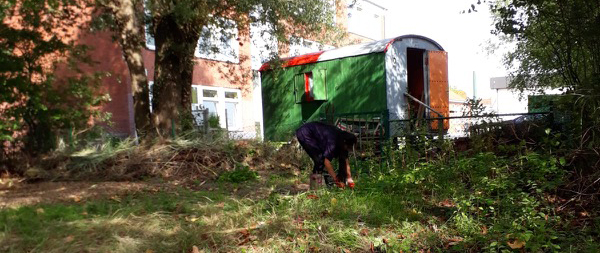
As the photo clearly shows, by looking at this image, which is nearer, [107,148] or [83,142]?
[107,148]

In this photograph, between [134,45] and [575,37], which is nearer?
[575,37]

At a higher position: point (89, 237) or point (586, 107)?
point (586, 107)

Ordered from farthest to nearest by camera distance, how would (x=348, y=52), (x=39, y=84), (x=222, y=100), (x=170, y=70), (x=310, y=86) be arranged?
1. (x=222, y=100)
2. (x=310, y=86)
3. (x=348, y=52)
4. (x=170, y=70)
5. (x=39, y=84)

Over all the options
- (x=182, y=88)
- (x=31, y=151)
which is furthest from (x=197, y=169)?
(x=31, y=151)

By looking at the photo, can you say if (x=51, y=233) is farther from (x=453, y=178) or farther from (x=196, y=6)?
(x=196, y=6)

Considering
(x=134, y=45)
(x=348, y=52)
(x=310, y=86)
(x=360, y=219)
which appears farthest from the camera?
(x=310, y=86)

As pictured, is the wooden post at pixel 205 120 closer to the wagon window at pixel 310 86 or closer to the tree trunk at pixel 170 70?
the tree trunk at pixel 170 70

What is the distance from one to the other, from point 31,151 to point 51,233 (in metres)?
6.46

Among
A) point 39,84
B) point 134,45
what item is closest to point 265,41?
point 134,45

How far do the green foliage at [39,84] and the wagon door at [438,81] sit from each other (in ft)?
27.1

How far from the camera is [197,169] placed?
8102 mm

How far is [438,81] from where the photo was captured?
414 inches

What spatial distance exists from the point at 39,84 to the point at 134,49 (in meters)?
2.12

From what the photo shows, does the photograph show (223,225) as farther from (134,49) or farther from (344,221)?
(134,49)
